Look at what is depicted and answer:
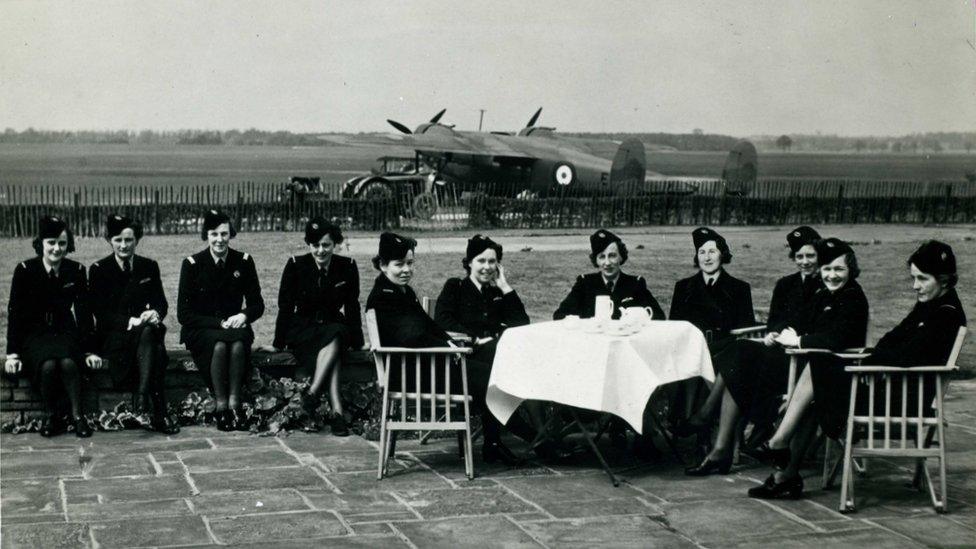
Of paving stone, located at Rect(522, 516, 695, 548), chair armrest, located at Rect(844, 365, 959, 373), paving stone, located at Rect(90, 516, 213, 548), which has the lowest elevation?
paving stone, located at Rect(90, 516, 213, 548)

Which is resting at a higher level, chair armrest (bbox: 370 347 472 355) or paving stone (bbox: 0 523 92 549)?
chair armrest (bbox: 370 347 472 355)

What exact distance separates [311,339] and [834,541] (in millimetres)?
3370

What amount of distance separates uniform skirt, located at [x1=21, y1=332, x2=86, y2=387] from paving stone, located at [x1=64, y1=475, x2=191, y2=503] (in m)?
1.23

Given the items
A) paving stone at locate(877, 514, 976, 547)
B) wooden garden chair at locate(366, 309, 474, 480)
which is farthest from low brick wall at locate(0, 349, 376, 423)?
paving stone at locate(877, 514, 976, 547)

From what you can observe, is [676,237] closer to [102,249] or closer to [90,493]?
[102,249]

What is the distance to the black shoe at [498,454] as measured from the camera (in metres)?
5.77

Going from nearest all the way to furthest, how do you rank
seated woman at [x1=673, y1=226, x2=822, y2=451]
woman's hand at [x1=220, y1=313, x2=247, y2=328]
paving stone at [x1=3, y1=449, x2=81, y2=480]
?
paving stone at [x1=3, y1=449, x2=81, y2=480], seated woman at [x1=673, y1=226, x2=822, y2=451], woman's hand at [x1=220, y1=313, x2=247, y2=328]

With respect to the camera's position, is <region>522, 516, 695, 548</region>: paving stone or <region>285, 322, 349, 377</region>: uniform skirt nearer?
<region>522, 516, 695, 548</region>: paving stone

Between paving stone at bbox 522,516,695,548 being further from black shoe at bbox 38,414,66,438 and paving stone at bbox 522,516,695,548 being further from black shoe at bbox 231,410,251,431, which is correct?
black shoe at bbox 38,414,66,438

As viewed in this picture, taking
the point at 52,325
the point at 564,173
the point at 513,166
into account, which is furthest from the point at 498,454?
the point at 513,166

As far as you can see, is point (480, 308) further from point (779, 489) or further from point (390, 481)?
point (779, 489)

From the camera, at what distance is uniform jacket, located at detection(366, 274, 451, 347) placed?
5.78m

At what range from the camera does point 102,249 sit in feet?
61.2

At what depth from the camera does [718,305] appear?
6320mm
